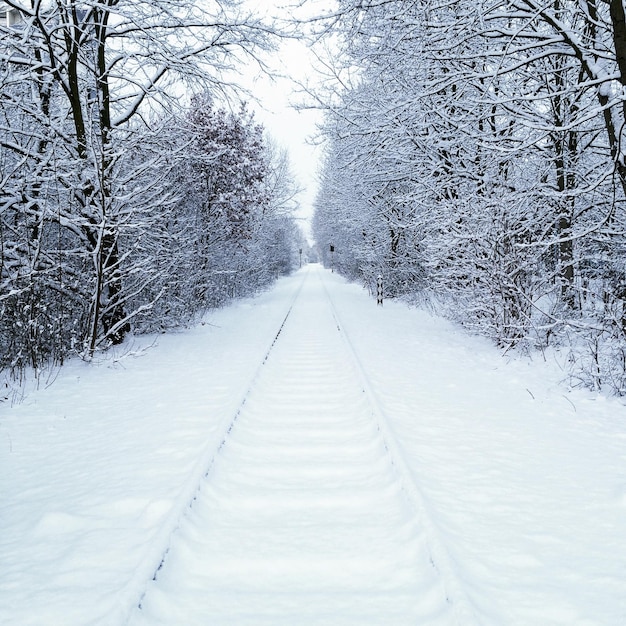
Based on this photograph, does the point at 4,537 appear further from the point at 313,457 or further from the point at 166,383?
the point at 166,383

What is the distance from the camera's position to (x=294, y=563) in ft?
8.91

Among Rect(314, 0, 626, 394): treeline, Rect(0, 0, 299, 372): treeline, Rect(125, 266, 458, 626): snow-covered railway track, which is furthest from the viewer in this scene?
Rect(0, 0, 299, 372): treeline

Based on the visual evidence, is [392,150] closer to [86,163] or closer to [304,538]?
[86,163]

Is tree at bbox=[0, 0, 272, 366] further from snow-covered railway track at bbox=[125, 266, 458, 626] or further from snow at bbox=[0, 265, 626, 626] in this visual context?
snow-covered railway track at bbox=[125, 266, 458, 626]

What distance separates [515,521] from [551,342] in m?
6.45

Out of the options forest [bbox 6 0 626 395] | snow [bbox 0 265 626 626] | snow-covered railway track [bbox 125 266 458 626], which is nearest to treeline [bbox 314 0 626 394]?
forest [bbox 6 0 626 395]

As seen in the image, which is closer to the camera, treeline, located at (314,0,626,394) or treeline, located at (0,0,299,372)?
treeline, located at (314,0,626,394)

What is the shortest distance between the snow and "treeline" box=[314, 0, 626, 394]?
2.32m

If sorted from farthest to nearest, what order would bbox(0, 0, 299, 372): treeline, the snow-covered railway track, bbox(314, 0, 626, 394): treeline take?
bbox(0, 0, 299, 372): treeline → bbox(314, 0, 626, 394): treeline → the snow-covered railway track

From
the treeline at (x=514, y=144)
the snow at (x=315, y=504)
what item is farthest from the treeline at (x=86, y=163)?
the treeline at (x=514, y=144)

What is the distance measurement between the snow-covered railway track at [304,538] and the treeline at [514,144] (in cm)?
388

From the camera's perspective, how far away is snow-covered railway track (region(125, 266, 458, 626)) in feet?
7.69

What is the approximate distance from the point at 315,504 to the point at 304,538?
1.46 ft

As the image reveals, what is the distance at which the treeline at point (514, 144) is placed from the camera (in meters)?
6.50
